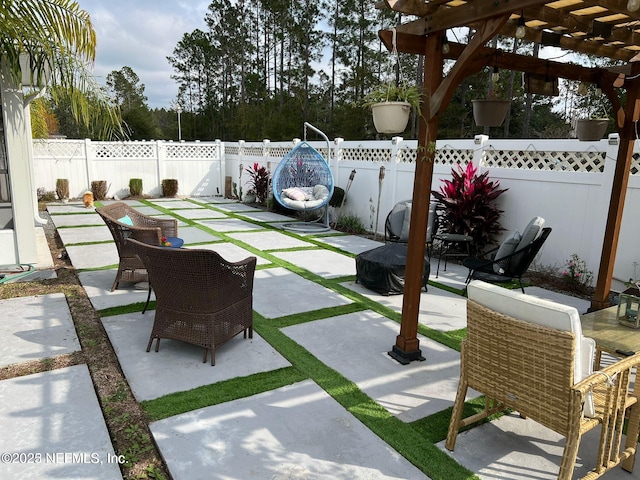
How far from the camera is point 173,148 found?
13195 millimetres

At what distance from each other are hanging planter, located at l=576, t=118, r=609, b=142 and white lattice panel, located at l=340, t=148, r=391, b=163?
3742 millimetres

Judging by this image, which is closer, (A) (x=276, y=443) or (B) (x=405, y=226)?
(A) (x=276, y=443)

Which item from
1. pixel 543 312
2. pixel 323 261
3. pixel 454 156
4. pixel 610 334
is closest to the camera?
pixel 543 312

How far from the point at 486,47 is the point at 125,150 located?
1178cm

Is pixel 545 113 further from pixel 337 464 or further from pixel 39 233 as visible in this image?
pixel 337 464

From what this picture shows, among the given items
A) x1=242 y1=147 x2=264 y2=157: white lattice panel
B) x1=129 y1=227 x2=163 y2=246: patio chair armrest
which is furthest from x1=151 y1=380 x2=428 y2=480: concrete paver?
x1=242 y1=147 x2=264 y2=157: white lattice panel

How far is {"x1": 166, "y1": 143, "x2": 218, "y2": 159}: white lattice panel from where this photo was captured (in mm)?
13203

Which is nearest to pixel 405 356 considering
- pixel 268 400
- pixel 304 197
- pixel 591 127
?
pixel 268 400

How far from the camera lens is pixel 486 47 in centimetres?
288

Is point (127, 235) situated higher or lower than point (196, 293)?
higher

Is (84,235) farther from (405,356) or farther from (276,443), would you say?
(276,443)

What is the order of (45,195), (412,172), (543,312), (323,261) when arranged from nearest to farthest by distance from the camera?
(543,312)
(323,261)
(412,172)
(45,195)

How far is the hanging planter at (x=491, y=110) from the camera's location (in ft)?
10.9

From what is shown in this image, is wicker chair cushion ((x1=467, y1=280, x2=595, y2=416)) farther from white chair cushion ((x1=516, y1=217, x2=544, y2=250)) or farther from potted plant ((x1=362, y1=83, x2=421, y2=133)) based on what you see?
white chair cushion ((x1=516, y1=217, x2=544, y2=250))
